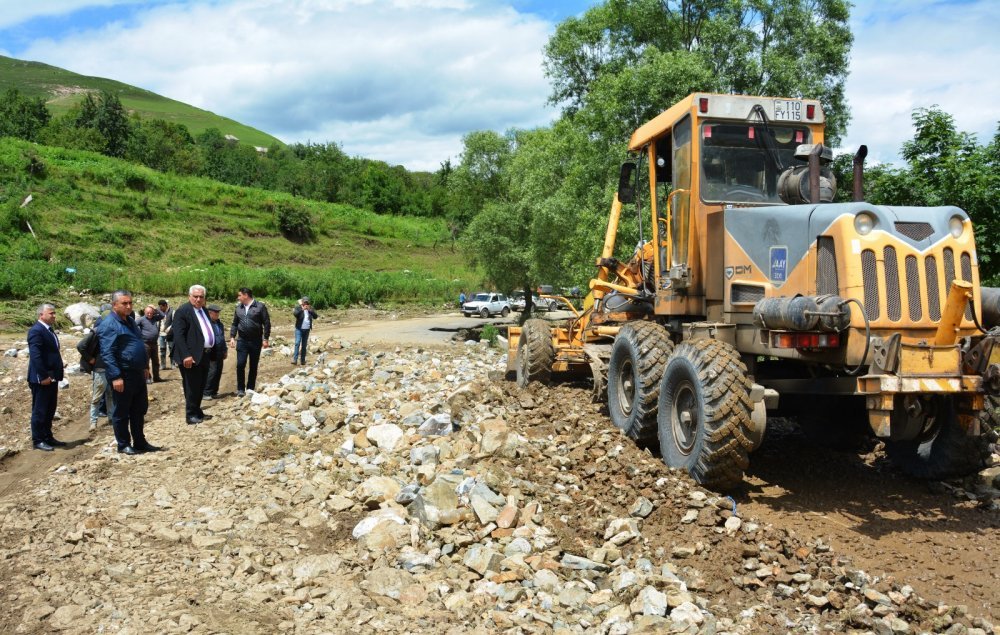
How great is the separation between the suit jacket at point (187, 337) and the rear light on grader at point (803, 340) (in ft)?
23.4

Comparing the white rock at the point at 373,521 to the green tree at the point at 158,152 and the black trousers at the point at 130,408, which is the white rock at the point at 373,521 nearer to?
the black trousers at the point at 130,408

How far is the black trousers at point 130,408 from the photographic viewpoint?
26.6 feet

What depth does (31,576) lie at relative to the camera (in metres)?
5.01

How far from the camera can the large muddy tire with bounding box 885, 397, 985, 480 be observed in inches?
232

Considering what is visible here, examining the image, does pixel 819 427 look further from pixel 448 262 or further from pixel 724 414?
pixel 448 262

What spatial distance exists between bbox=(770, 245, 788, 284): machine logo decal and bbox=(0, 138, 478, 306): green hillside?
27876 mm

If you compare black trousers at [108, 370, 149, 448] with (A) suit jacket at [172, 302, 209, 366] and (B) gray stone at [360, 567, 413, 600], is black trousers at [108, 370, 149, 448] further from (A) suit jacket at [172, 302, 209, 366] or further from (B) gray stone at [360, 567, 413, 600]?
(B) gray stone at [360, 567, 413, 600]

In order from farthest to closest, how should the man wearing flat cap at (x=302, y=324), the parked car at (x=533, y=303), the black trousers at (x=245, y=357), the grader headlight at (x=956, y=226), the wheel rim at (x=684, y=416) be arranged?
the parked car at (x=533, y=303), the man wearing flat cap at (x=302, y=324), the black trousers at (x=245, y=357), the wheel rim at (x=684, y=416), the grader headlight at (x=956, y=226)

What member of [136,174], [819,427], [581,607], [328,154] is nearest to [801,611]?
[581,607]

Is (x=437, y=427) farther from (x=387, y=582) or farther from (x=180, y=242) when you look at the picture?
(x=180, y=242)

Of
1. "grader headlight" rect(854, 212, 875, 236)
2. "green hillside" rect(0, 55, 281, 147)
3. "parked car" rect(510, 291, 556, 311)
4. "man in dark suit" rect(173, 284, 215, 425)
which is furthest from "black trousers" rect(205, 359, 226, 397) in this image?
"green hillside" rect(0, 55, 281, 147)

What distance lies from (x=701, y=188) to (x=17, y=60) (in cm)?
15366

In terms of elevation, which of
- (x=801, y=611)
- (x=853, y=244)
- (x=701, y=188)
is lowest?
(x=801, y=611)

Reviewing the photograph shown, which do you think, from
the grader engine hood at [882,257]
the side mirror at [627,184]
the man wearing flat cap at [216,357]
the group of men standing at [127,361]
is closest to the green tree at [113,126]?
the man wearing flat cap at [216,357]
